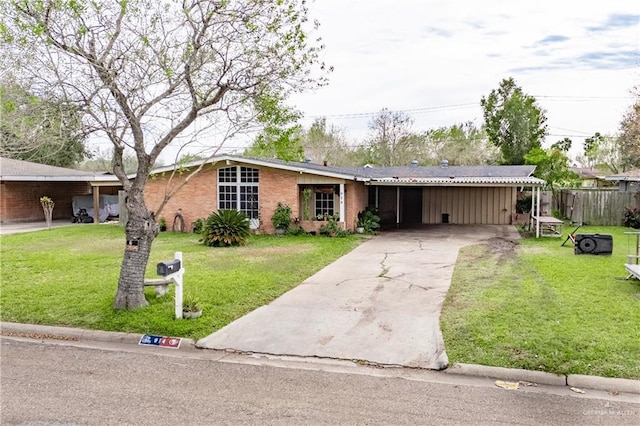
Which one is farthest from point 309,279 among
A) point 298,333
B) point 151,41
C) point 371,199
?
point 371,199

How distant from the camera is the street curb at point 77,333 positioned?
631cm

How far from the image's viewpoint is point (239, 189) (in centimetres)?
1836

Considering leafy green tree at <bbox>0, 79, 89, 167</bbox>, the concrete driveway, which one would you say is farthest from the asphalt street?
leafy green tree at <bbox>0, 79, 89, 167</bbox>

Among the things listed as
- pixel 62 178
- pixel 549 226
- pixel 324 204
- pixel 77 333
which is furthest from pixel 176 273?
pixel 62 178

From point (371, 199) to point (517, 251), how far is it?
34.2 ft

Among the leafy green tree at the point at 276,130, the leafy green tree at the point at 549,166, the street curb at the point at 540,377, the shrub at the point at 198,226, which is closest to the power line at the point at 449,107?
the leafy green tree at the point at 549,166

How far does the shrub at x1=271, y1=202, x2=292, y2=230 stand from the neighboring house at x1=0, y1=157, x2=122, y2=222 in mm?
7805

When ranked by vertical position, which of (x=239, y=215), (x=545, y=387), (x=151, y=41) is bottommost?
(x=545, y=387)

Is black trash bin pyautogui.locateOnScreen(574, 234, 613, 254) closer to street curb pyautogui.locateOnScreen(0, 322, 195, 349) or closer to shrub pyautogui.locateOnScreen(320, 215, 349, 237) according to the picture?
shrub pyautogui.locateOnScreen(320, 215, 349, 237)

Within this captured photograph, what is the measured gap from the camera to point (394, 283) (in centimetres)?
947

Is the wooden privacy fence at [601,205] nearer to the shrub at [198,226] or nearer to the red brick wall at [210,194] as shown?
the red brick wall at [210,194]

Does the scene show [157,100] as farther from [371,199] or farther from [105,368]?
[371,199]

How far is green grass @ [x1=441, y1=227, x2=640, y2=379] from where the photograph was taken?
17.5 ft

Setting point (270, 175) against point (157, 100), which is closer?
point (157, 100)
